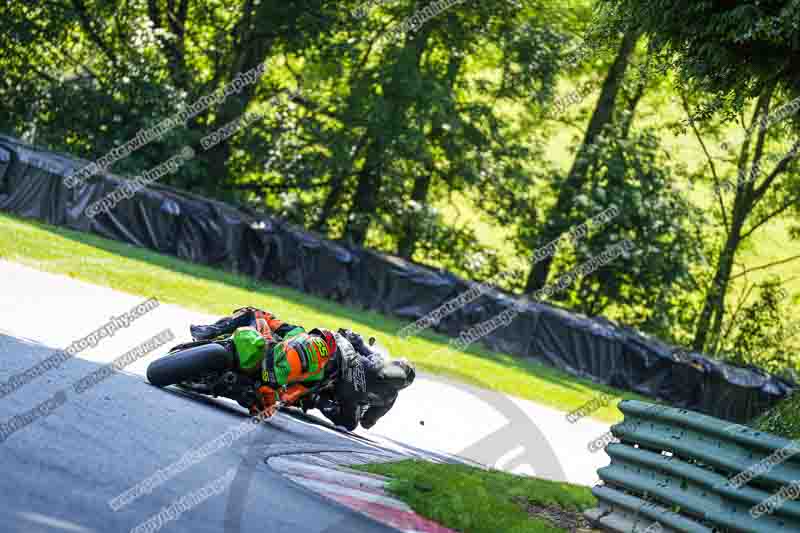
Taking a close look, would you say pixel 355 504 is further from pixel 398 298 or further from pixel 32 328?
pixel 398 298

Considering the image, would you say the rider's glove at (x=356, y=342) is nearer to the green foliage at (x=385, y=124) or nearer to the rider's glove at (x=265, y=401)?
the rider's glove at (x=265, y=401)

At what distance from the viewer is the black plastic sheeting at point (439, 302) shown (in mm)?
25734

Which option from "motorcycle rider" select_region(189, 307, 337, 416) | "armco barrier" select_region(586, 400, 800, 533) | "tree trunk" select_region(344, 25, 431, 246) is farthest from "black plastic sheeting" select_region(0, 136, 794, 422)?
"armco barrier" select_region(586, 400, 800, 533)

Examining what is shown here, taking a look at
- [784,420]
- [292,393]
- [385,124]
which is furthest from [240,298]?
[784,420]

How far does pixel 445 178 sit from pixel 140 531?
2953 cm

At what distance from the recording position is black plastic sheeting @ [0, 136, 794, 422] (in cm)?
2573

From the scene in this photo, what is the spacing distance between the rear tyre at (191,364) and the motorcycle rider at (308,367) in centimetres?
17

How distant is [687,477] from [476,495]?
5.07 ft

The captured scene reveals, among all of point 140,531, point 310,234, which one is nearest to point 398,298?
point 310,234

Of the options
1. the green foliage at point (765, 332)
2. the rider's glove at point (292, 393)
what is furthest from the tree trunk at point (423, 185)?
the rider's glove at point (292, 393)

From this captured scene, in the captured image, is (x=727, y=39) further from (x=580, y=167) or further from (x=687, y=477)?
(x=580, y=167)

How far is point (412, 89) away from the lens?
3114 centimetres

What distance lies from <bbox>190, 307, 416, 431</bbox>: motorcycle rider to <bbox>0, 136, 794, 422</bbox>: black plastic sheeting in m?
15.5

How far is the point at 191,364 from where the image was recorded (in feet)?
29.1
